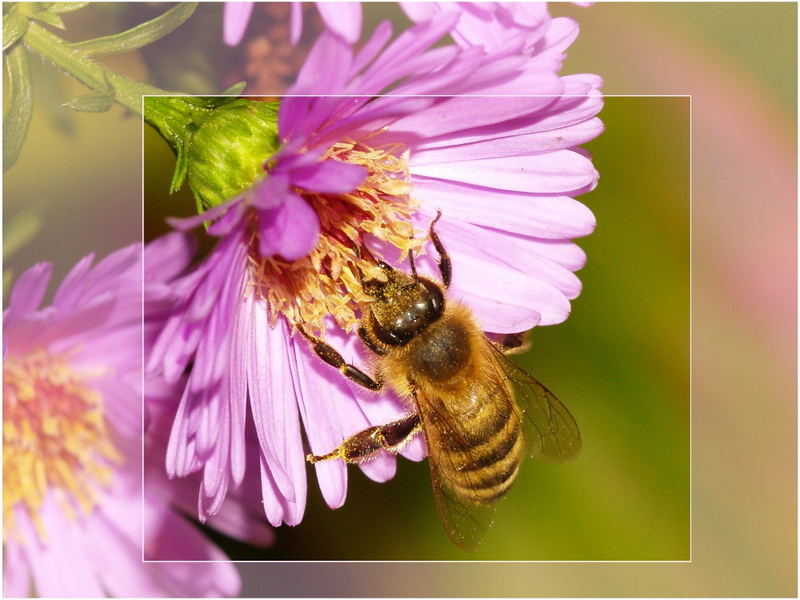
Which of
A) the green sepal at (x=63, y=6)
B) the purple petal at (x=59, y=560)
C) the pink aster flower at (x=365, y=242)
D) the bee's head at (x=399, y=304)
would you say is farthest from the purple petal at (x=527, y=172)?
the purple petal at (x=59, y=560)

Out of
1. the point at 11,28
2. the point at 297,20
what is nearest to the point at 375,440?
the point at 297,20

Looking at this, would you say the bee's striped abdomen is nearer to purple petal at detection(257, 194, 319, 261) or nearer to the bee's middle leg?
the bee's middle leg

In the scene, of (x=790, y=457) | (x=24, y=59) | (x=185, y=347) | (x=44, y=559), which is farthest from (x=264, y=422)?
(x=790, y=457)

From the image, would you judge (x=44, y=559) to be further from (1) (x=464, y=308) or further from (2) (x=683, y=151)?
(2) (x=683, y=151)

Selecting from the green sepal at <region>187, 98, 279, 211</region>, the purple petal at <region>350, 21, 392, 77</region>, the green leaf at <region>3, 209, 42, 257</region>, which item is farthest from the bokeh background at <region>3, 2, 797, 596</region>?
the purple petal at <region>350, 21, 392, 77</region>

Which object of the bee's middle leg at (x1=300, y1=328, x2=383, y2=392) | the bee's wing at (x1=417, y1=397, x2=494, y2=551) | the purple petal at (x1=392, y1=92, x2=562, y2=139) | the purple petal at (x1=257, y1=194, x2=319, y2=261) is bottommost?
the bee's wing at (x1=417, y1=397, x2=494, y2=551)

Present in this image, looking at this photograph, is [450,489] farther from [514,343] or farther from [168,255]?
[168,255]
